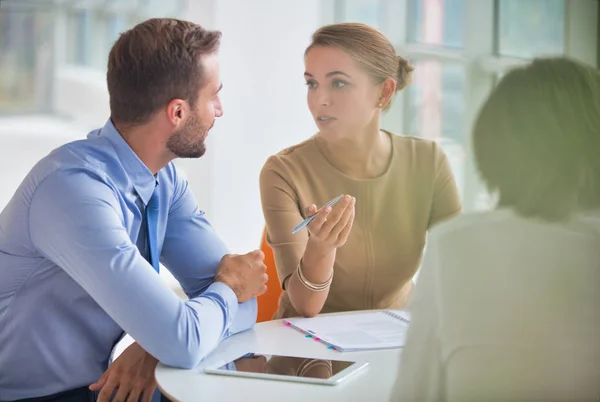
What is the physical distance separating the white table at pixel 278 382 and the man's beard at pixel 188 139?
0.42m

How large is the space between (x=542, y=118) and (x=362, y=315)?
36.2 inches

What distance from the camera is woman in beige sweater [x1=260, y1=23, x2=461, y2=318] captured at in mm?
1822

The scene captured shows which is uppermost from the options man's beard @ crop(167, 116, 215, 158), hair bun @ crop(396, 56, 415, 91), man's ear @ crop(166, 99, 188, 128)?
hair bun @ crop(396, 56, 415, 91)

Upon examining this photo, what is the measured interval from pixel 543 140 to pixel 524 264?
13cm

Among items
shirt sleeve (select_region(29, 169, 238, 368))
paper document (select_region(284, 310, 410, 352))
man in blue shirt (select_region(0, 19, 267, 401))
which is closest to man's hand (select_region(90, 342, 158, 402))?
man in blue shirt (select_region(0, 19, 267, 401))

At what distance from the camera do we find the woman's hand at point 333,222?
154cm

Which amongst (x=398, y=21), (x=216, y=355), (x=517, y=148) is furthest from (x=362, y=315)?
(x=517, y=148)

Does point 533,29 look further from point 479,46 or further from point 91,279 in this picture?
point 91,279

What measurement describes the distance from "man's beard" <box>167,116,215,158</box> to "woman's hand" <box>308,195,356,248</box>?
27cm

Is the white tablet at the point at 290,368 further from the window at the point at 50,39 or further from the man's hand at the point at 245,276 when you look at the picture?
the window at the point at 50,39

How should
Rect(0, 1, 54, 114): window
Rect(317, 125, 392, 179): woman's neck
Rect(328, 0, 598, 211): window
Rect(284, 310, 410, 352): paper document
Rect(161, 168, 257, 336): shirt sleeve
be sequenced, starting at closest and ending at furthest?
Rect(328, 0, 598, 211): window → Rect(284, 310, 410, 352): paper document → Rect(161, 168, 257, 336): shirt sleeve → Rect(317, 125, 392, 179): woman's neck → Rect(0, 1, 54, 114): window

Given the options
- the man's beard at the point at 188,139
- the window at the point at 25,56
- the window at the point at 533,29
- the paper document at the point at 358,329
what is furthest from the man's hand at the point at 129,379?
the window at the point at 25,56

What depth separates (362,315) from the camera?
5.32 feet

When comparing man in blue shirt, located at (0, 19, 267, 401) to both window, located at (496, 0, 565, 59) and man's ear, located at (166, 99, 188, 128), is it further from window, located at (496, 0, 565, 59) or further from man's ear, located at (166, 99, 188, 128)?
window, located at (496, 0, 565, 59)
